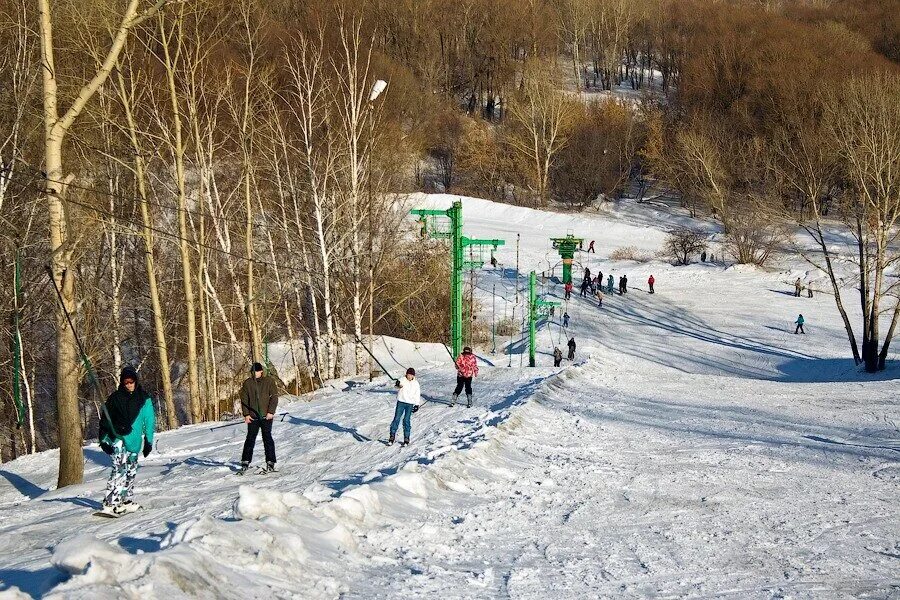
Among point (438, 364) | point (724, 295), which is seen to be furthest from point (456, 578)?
point (724, 295)

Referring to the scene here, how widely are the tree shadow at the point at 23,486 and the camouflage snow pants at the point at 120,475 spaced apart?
12.3ft

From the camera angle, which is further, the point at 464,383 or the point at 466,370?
the point at 464,383

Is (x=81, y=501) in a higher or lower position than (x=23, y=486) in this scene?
higher

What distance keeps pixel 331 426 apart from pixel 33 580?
10.7 m

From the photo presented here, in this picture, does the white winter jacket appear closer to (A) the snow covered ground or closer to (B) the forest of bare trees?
(A) the snow covered ground

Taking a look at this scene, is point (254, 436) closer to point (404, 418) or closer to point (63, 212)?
point (404, 418)

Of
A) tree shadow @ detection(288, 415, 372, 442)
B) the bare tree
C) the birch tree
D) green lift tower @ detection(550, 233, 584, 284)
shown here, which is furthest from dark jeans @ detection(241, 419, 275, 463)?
the bare tree

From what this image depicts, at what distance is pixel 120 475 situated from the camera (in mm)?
10227

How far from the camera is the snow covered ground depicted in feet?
24.1

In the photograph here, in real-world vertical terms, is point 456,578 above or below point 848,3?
below

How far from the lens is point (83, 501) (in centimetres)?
1149

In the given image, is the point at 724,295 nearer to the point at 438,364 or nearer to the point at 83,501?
the point at 438,364

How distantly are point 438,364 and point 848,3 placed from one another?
111 m

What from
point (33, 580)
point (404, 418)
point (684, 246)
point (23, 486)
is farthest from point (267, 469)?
point (684, 246)
